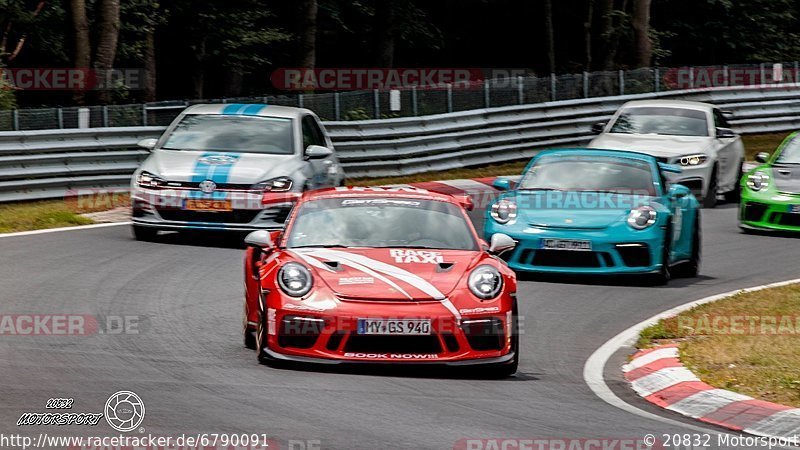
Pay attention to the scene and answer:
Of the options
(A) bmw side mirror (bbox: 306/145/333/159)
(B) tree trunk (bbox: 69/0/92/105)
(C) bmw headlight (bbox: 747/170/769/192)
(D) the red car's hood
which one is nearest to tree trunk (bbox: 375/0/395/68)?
(B) tree trunk (bbox: 69/0/92/105)

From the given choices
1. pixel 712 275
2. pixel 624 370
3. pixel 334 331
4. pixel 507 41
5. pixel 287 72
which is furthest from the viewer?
pixel 507 41

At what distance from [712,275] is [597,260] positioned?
1653 mm

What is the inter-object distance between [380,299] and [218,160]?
7498 mm

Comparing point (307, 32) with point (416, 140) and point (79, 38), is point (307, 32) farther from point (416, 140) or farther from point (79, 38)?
point (79, 38)

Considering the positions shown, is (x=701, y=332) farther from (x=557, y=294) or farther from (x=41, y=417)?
(x=41, y=417)

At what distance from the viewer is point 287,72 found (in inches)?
1459

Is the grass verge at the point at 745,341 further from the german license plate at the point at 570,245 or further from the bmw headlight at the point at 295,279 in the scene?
the bmw headlight at the point at 295,279

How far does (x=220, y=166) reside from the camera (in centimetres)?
1585

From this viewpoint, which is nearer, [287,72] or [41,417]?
[41,417]

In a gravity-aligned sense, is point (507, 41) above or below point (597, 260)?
above

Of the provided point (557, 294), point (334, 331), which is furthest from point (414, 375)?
point (557, 294)

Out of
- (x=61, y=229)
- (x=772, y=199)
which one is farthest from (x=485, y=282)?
(x=772, y=199)

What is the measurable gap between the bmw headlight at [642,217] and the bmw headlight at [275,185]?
12.7ft

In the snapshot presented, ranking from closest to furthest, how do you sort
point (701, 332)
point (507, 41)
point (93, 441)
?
point (93, 441) < point (701, 332) < point (507, 41)
